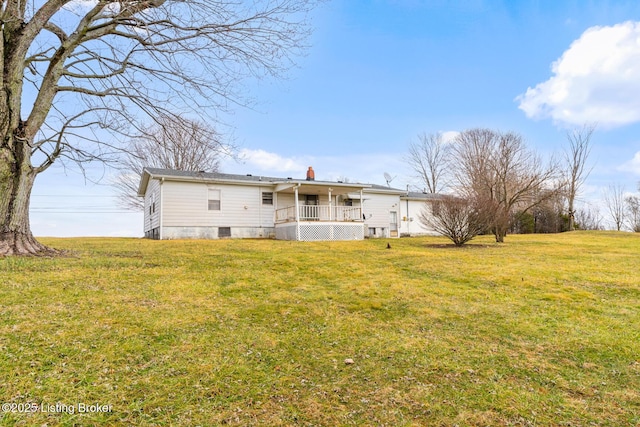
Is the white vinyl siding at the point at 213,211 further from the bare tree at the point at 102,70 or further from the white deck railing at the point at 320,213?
the bare tree at the point at 102,70

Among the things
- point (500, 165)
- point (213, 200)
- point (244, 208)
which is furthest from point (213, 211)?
point (500, 165)

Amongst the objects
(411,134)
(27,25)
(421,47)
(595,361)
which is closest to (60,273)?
(27,25)

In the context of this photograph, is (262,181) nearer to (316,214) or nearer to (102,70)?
(316,214)

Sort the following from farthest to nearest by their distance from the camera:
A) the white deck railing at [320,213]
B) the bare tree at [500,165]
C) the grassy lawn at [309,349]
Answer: the bare tree at [500,165] → the white deck railing at [320,213] → the grassy lawn at [309,349]

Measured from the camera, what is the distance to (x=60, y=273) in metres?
5.77

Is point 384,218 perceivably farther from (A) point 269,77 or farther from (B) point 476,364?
(B) point 476,364

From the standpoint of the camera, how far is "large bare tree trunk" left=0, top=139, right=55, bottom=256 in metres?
6.90

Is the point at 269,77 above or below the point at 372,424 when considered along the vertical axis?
above

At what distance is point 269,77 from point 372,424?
735 centimetres

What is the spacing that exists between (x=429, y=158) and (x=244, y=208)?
25.2 meters

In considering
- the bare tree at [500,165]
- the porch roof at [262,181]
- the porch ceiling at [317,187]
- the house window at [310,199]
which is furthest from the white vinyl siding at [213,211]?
the bare tree at [500,165]

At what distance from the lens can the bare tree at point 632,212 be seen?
3186cm

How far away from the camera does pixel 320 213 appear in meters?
18.2

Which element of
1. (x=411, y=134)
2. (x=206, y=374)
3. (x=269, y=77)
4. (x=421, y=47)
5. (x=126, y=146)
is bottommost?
(x=206, y=374)
